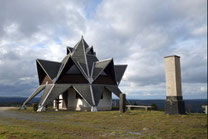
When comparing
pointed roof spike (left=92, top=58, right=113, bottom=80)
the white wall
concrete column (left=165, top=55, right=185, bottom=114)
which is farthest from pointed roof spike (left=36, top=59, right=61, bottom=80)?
concrete column (left=165, top=55, right=185, bottom=114)

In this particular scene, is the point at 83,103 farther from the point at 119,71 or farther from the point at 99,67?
the point at 119,71

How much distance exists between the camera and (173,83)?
1884 centimetres

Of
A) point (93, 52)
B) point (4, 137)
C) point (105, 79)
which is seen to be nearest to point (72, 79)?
point (105, 79)

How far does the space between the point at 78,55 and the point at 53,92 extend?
7.97m

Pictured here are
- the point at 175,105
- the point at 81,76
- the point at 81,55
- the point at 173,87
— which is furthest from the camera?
the point at 81,55

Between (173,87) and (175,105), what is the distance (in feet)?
5.72

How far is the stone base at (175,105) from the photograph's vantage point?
18406 millimetres

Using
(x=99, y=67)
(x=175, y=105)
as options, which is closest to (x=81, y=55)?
(x=99, y=67)

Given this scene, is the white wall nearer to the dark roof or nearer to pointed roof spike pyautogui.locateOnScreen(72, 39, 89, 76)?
the dark roof

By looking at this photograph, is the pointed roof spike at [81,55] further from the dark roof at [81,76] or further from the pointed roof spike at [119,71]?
the pointed roof spike at [119,71]

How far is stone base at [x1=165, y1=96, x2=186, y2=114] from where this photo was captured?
18406mm

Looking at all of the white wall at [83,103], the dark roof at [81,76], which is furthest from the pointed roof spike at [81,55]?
the white wall at [83,103]

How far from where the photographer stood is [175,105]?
18.5 m

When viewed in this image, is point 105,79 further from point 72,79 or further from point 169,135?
point 169,135
